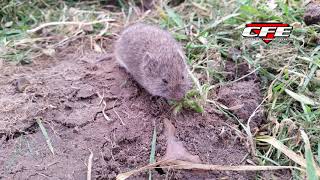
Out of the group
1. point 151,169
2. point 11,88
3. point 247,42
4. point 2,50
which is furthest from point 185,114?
point 2,50

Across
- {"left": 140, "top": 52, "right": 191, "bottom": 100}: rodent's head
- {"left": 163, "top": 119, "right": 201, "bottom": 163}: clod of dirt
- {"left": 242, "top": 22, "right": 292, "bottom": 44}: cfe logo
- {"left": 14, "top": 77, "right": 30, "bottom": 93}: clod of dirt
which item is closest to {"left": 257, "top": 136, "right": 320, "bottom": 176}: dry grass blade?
{"left": 163, "top": 119, "right": 201, "bottom": 163}: clod of dirt

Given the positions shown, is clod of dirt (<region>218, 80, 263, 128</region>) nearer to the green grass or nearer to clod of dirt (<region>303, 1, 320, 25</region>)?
the green grass

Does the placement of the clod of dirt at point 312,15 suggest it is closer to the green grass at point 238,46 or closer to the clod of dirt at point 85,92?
the green grass at point 238,46

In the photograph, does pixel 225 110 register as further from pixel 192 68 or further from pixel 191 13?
pixel 191 13

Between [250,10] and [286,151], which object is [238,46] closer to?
[250,10]

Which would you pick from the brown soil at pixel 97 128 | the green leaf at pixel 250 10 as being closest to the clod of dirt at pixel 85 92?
the brown soil at pixel 97 128

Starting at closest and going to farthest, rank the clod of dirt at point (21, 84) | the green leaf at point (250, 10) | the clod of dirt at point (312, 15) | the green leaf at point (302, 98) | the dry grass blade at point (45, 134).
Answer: the dry grass blade at point (45, 134) → the green leaf at point (302, 98) → the clod of dirt at point (21, 84) → the clod of dirt at point (312, 15) → the green leaf at point (250, 10)

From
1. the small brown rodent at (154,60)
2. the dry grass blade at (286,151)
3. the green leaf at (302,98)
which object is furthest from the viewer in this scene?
the small brown rodent at (154,60)
